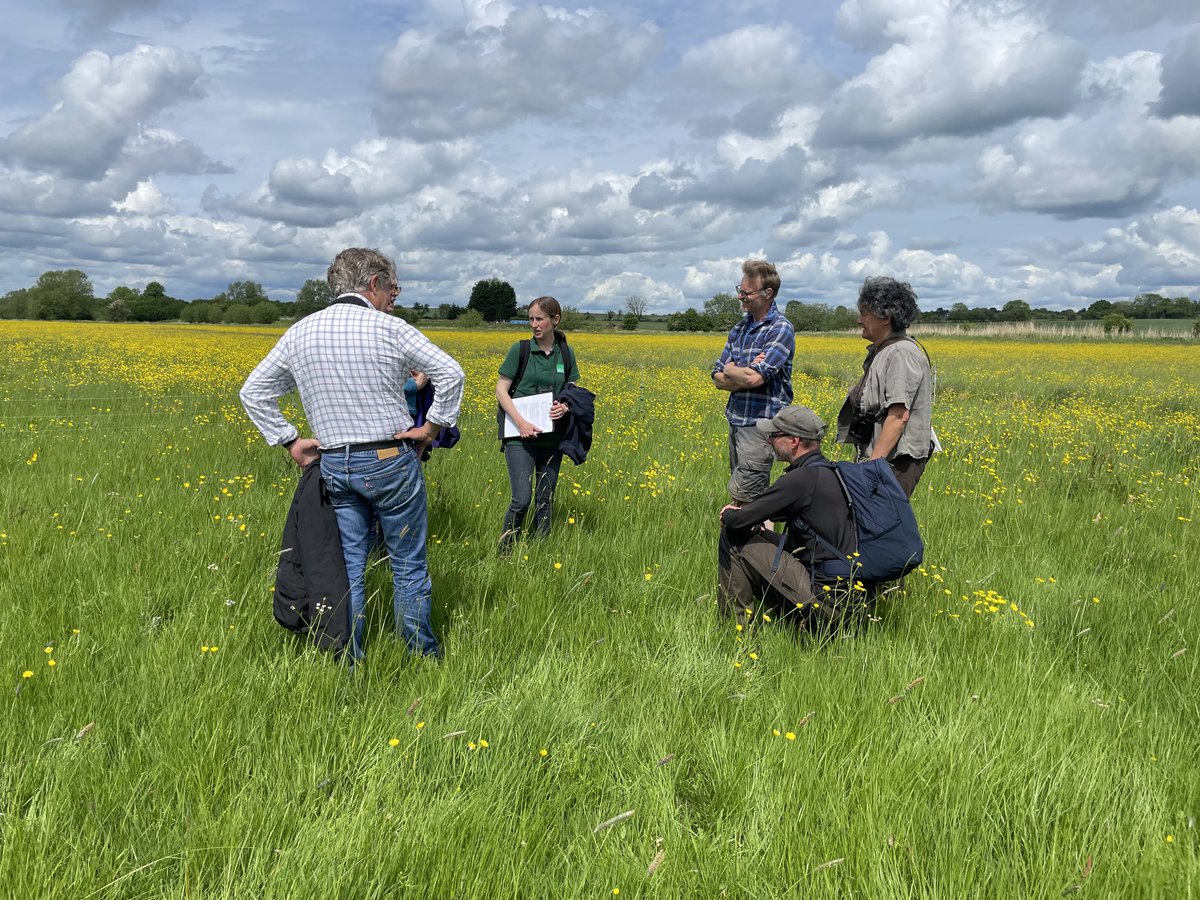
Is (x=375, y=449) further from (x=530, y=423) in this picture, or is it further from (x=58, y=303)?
(x=58, y=303)

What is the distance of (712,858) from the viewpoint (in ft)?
6.46

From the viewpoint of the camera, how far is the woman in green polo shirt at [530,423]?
15.4 ft

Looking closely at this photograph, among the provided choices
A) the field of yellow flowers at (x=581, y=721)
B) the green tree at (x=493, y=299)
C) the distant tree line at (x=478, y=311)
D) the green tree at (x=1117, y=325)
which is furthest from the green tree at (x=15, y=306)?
the green tree at (x=1117, y=325)

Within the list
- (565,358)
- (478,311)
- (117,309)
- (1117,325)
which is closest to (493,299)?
(478,311)

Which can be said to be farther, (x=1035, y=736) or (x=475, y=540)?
(x=475, y=540)

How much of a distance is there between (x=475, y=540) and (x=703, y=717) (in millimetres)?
2507

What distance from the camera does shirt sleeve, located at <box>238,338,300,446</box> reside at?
2953 millimetres

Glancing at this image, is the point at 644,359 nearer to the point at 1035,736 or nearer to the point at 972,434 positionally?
the point at 972,434

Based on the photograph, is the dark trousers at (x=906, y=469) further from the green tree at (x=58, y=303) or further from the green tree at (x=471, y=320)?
the green tree at (x=58, y=303)

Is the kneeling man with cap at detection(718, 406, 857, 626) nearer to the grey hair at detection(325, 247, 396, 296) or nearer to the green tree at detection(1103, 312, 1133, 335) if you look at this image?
the grey hair at detection(325, 247, 396, 296)

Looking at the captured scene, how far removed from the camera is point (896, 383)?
3.82m

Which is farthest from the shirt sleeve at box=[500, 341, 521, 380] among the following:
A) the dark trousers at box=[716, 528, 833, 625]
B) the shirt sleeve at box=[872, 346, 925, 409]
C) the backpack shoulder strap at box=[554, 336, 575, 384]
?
the shirt sleeve at box=[872, 346, 925, 409]

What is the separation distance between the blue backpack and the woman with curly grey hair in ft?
1.35

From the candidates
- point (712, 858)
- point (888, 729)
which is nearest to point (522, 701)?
point (712, 858)
